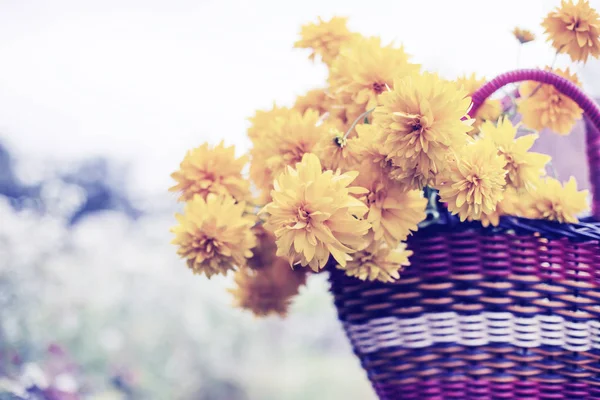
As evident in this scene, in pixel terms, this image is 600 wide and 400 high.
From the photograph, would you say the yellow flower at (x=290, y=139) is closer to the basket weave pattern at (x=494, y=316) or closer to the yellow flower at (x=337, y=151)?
the yellow flower at (x=337, y=151)

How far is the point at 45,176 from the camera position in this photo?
1147 mm

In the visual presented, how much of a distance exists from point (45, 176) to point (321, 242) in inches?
34.8

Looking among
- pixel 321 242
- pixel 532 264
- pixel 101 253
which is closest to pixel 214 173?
pixel 321 242

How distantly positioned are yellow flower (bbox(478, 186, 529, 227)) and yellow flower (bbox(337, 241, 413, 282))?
82mm

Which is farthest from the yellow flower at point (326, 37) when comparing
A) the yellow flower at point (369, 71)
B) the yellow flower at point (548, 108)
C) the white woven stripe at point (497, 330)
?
the white woven stripe at point (497, 330)

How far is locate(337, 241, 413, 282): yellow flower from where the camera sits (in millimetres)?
560

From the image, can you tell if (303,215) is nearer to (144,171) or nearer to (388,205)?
(388,205)

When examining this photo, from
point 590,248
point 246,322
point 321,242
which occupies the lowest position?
point 321,242

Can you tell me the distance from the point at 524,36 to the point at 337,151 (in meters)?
0.34

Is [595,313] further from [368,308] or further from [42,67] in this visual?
[42,67]

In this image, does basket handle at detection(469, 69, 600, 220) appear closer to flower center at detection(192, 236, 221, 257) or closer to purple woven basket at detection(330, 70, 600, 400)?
purple woven basket at detection(330, 70, 600, 400)

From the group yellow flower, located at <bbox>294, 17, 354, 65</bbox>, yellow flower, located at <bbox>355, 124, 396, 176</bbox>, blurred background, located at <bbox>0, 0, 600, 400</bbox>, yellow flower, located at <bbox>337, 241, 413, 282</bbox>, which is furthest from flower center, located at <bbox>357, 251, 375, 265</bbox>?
blurred background, located at <bbox>0, 0, 600, 400</bbox>

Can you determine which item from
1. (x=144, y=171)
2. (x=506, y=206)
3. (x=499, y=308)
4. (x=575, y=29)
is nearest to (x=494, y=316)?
(x=499, y=308)

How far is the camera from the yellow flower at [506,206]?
0.56m
